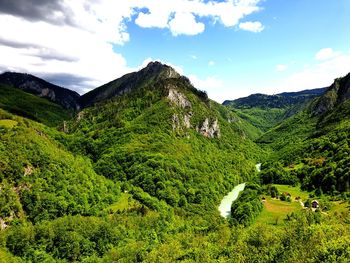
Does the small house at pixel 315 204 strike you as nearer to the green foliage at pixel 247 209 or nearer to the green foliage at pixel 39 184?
the green foliage at pixel 247 209

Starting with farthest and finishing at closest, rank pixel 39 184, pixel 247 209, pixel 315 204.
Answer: pixel 39 184
pixel 247 209
pixel 315 204

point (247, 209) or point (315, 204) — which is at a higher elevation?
point (315, 204)

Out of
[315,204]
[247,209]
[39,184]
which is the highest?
[39,184]

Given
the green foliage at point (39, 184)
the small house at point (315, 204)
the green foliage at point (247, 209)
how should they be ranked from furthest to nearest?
the green foliage at point (39, 184), the green foliage at point (247, 209), the small house at point (315, 204)

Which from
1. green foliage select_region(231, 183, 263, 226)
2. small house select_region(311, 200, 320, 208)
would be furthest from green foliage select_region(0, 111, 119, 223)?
small house select_region(311, 200, 320, 208)

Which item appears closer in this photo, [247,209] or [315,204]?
[315,204]

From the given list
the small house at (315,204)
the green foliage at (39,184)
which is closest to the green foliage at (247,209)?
the small house at (315,204)

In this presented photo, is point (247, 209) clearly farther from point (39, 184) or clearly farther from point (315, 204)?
point (39, 184)

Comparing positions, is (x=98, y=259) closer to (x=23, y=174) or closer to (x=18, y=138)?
(x=23, y=174)

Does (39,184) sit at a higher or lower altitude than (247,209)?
higher

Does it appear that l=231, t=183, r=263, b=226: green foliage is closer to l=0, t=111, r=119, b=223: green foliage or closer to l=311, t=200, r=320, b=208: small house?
l=311, t=200, r=320, b=208: small house

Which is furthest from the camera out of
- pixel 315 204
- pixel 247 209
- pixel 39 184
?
pixel 39 184

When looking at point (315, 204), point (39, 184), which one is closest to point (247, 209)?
point (315, 204)
